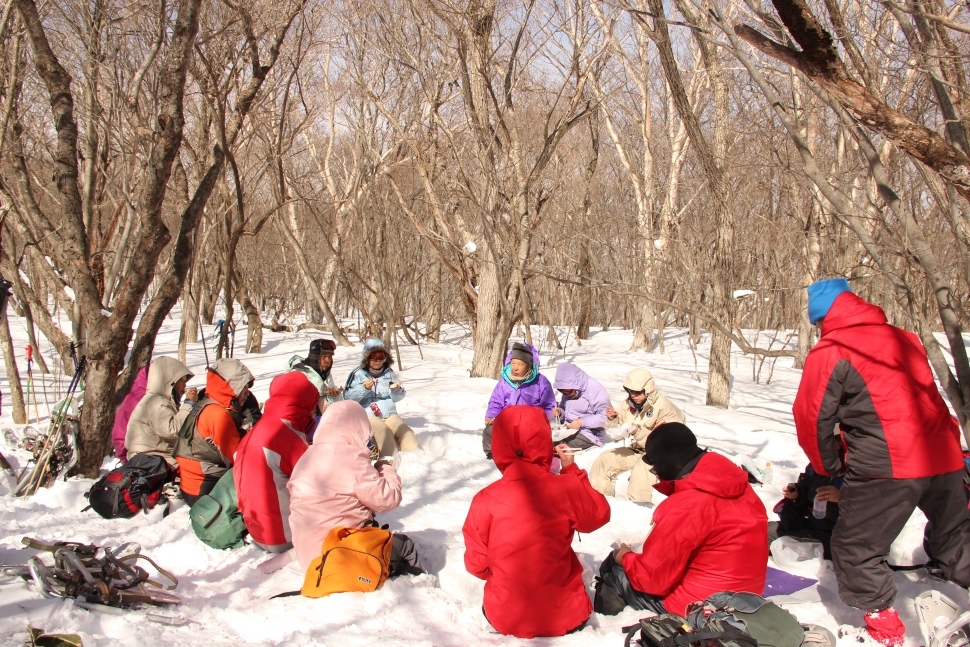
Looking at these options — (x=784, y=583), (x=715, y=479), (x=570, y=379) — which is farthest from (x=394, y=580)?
(x=570, y=379)

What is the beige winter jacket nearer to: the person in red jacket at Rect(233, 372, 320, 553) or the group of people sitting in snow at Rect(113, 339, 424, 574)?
the group of people sitting in snow at Rect(113, 339, 424, 574)

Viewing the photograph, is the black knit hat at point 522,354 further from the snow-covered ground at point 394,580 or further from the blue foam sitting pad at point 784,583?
the blue foam sitting pad at point 784,583

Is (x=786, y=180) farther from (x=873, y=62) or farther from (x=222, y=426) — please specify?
(x=222, y=426)

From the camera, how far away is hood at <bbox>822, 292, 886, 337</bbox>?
10.2ft

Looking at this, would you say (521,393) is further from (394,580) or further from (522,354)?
(394,580)

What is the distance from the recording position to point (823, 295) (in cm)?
328

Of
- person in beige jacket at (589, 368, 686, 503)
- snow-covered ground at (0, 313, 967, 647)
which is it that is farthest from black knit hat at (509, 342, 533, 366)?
person in beige jacket at (589, 368, 686, 503)

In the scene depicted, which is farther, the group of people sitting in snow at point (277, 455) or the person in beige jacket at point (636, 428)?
the person in beige jacket at point (636, 428)

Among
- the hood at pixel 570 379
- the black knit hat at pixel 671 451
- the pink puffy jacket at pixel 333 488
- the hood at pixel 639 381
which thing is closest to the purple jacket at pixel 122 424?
the pink puffy jacket at pixel 333 488

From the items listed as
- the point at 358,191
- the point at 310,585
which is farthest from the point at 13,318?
the point at 310,585

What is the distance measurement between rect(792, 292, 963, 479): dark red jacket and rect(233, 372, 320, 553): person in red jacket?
2.72 m

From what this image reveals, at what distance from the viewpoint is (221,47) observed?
761cm

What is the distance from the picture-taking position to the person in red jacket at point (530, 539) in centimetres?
297

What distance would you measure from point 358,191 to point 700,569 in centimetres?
1266
